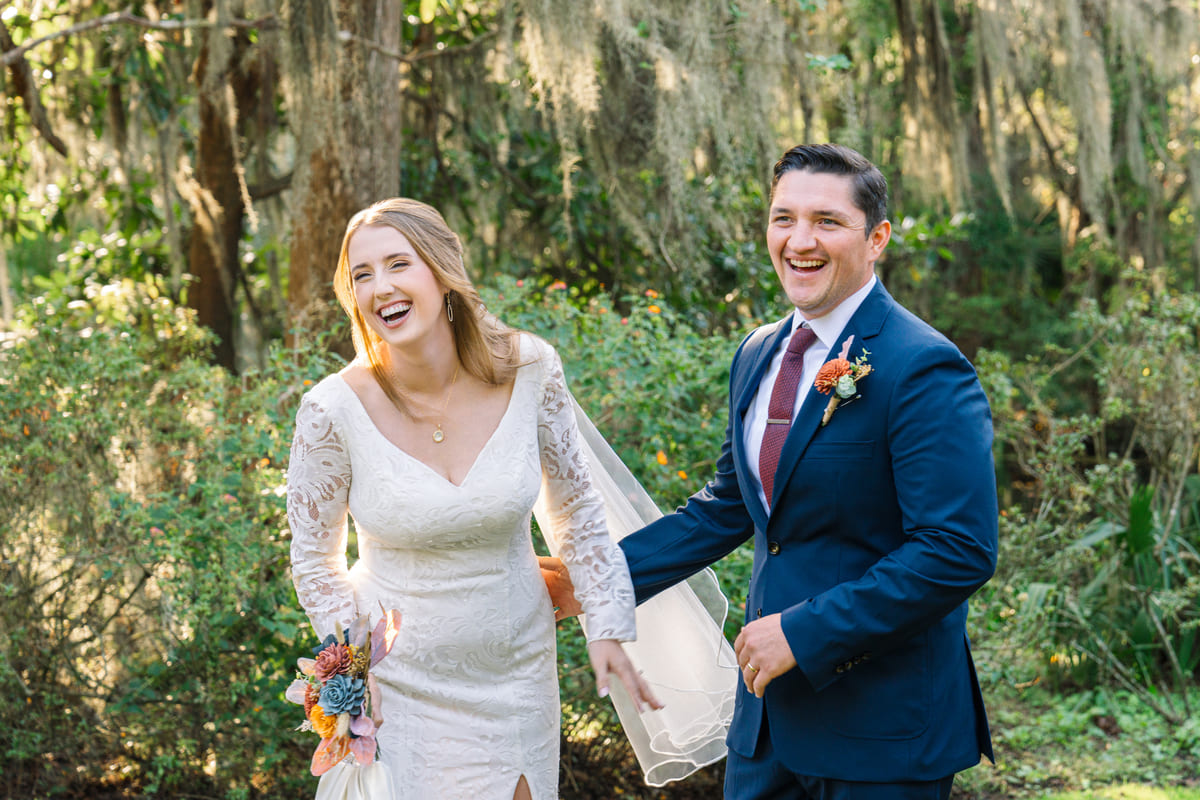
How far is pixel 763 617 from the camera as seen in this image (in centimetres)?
212

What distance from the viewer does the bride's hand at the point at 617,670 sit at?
2439 millimetres

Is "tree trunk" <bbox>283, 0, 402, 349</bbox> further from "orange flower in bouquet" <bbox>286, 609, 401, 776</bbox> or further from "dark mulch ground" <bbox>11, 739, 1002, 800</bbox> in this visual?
"orange flower in bouquet" <bbox>286, 609, 401, 776</bbox>

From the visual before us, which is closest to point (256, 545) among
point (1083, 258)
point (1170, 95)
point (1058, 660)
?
point (1058, 660)

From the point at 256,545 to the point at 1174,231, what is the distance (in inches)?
408

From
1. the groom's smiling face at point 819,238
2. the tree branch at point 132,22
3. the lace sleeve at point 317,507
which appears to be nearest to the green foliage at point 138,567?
the lace sleeve at point 317,507

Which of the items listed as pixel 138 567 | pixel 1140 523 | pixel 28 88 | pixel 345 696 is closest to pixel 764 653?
pixel 345 696

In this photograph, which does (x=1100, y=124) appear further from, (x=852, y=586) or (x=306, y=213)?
(x=852, y=586)

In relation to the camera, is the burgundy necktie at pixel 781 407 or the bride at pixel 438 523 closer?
the burgundy necktie at pixel 781 407

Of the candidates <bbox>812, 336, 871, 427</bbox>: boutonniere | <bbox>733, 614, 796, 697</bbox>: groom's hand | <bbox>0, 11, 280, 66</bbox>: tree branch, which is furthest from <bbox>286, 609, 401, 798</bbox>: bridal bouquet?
<bbox>0, 11, 280, 66</bbox>: tree branch

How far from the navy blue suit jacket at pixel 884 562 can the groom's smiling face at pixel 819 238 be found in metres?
0.09

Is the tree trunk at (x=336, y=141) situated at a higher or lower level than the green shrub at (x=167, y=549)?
higher

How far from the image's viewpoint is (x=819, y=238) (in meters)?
2.15

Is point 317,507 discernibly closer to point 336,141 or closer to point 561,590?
point 561,590

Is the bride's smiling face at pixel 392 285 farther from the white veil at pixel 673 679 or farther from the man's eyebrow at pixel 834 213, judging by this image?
the man's eyebrow at pixel 834 213
